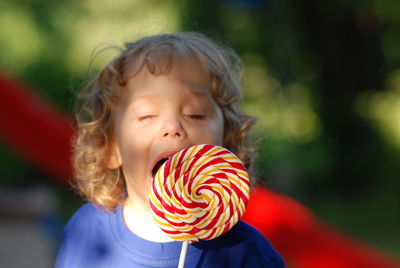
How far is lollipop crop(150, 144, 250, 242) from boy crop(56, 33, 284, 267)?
0.37ft

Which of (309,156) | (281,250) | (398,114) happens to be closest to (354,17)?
(398,114)

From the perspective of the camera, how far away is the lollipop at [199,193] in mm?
2041

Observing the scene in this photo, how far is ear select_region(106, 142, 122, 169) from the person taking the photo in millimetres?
2512

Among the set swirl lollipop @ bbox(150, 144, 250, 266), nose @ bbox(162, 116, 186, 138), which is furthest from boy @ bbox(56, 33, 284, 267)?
swirl lollipop @ bbox(150, 144, 250, 266)

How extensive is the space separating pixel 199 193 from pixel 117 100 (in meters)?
0.55

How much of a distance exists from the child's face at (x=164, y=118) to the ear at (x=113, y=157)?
0.65 ft

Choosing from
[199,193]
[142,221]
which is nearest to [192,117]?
[199,193]

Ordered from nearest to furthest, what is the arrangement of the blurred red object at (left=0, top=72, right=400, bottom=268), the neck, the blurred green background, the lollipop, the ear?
the lollipop, the neck, the ear, the blurred red object at (left=0, top=72, right=400, bottom=268), the blurred green background

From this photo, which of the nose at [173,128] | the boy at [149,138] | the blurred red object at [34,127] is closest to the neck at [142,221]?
the boy at [149,138]

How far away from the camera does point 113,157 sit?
2537 millimetres

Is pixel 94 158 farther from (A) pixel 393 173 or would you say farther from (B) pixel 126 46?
(A) pixel 393 173

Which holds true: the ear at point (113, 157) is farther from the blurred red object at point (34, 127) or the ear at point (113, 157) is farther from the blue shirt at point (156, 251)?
the blurred red object at point (34, 127)

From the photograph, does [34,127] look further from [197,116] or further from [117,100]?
[197,116]

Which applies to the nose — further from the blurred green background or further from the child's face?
the blurred green background
